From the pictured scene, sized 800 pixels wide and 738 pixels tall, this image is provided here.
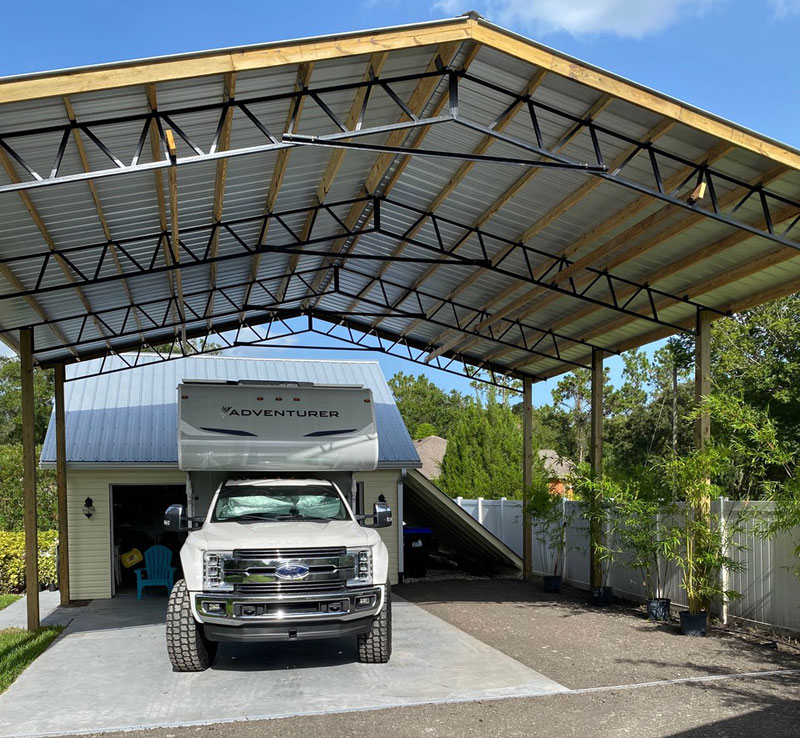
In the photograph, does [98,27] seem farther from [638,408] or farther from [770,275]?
[638,408]

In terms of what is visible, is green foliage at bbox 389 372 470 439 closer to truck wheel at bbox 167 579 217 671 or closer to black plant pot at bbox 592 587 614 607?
black plant pot at bbox 592 587 614 607

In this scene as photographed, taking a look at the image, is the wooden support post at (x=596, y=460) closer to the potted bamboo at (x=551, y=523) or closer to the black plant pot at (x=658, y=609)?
the potted bamboo at (x=551, y=523)

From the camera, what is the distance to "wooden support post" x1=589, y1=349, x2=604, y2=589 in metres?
Result: 13.7

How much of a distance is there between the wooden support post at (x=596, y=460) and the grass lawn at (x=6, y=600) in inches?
390

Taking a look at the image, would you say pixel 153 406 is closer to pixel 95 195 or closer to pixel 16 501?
pixel 16 501

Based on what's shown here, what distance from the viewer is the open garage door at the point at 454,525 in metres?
17.0

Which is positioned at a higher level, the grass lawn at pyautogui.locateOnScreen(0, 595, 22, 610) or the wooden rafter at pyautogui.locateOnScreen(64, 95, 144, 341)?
the wooden rafter at pyautogui.locateOnScreen(64, 95, 144, 341)

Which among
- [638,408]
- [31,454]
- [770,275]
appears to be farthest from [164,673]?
[638,408]

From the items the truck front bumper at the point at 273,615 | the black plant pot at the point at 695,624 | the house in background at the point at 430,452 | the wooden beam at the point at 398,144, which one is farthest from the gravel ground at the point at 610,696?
the house in background at the point at 430,452

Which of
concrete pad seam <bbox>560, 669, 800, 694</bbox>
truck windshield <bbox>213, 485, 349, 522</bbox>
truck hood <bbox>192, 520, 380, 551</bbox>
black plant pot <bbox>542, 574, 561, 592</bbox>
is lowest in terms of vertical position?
black plant pot <bbox>542, 574, 561, 592</bbox>

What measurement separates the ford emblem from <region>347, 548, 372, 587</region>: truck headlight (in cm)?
49

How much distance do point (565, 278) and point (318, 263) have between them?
4.28 m

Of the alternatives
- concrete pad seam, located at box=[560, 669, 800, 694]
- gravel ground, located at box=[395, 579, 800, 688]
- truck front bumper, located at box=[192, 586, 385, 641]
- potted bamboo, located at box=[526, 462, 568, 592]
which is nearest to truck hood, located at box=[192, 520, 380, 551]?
truck front bumper, located at box=[192, 586, 385, 641]

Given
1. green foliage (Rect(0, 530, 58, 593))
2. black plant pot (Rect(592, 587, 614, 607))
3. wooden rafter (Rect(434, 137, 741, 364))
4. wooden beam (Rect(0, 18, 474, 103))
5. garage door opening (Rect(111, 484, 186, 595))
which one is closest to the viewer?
wooden beam (Rect(0, 18, 474, 103))
